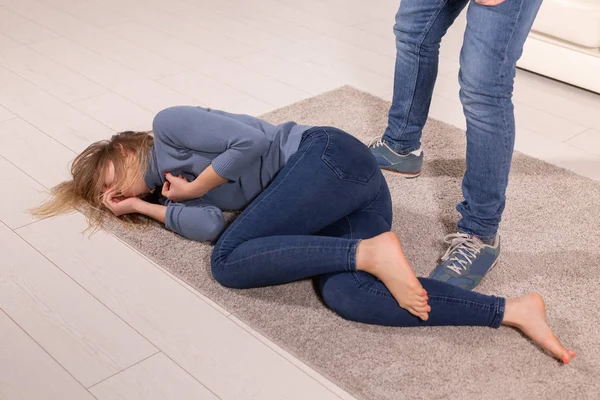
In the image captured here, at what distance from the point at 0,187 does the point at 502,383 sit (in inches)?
54.1

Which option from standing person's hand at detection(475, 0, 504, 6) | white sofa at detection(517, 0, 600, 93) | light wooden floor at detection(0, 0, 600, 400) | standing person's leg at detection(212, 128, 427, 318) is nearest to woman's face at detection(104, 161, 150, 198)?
light wooden floor at detection(0, 0, 600, 400)

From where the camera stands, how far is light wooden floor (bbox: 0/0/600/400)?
1.48 meters

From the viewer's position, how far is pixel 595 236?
76.0 inches

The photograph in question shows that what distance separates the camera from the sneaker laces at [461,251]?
68.1 inches

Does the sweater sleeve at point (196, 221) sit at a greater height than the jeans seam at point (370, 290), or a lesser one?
lesser

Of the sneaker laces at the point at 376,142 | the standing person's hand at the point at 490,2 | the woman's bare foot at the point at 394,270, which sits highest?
the standing person's hand at the point at 490,2

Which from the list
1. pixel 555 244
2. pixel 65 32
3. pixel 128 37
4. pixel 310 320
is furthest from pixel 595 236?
pixel 65 32

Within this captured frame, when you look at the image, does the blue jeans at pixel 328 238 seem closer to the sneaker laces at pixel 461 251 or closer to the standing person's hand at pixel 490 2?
the sneaker laces at pixel 461 251

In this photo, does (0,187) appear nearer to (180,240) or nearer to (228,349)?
(180,240)

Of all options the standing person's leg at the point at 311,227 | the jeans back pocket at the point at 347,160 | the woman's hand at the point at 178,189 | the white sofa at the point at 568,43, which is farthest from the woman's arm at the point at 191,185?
the white sofa at the point at 568,43

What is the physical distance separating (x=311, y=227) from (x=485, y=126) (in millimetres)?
422

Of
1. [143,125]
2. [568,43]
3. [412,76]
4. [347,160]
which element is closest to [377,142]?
[412,76]

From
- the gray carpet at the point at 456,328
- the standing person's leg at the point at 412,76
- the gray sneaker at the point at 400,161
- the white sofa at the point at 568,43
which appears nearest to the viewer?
the gray carpet at the point at 456,328

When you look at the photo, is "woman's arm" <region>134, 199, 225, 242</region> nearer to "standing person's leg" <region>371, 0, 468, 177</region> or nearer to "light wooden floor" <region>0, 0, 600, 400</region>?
"light wooden floor" <region>0, 0, 600, 400</region>
